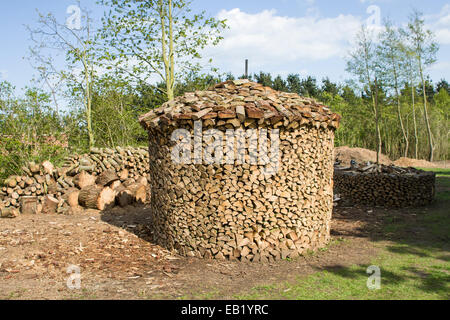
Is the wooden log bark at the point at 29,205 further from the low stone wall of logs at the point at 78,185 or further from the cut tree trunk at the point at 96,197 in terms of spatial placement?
the cut tree trunk at the point at 96,197

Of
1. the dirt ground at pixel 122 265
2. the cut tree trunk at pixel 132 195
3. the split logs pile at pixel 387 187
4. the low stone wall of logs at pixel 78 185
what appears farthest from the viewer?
the split logs pile at pixel 387 187

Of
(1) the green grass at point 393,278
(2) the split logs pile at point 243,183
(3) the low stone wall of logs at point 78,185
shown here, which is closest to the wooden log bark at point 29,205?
(3) the low stone wall of logs at point 78,185

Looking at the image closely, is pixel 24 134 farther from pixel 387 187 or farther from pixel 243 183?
pixel 387 187

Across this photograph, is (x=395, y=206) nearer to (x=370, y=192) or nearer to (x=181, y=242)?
(x=370, y=192)

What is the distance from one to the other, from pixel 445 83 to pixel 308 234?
205 ft

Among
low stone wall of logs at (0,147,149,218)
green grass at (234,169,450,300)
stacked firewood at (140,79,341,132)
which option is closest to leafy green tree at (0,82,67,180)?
low stone wall of logs at (0,147,149,218)

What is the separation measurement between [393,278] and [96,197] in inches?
261

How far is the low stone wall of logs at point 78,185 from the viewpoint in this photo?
812 centimetres

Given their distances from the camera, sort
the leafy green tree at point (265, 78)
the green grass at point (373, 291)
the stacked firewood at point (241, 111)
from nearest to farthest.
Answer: the green grass at point (373, 291) → the stacked firewood at point (241, 111) → the leafy green tree at point (265, 78)

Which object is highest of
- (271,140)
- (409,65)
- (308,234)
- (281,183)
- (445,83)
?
(445,83)

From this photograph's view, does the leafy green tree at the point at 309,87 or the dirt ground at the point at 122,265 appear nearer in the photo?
the dirt ground at the point at 122,265

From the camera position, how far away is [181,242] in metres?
5.04

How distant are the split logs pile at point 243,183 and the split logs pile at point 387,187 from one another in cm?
443
